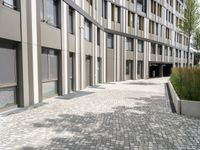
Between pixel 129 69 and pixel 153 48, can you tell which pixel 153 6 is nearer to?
pixel 153 48

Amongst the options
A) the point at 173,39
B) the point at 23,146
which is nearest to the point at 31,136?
the point at 23,146

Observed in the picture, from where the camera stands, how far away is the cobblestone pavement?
4824 mm

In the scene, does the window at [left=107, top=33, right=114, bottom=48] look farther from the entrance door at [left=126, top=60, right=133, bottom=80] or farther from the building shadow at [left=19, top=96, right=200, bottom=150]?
the building shadow at [left=19, top=96, right=200, bottom=150]

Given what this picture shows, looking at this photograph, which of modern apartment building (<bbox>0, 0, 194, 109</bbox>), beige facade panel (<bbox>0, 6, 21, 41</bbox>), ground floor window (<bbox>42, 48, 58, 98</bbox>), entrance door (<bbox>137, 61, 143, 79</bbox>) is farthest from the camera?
entrance door (<bbox>137, 61, 143, 79</bbox>)

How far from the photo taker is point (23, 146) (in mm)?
4699

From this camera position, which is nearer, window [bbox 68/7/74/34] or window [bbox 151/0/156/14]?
window [bbox 68/7/74/34]

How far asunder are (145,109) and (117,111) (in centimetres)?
127

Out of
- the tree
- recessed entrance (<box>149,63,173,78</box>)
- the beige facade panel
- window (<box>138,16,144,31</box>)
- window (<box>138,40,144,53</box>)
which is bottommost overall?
recessed entrance (<box>149,63,173,78</box>)

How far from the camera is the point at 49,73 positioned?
36.4 ft

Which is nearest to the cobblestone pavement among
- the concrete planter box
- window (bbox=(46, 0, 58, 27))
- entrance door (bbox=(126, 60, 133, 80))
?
the concrete planter box

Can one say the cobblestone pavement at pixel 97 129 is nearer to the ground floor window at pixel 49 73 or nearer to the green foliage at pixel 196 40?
the ground floor window at pixel 49 73

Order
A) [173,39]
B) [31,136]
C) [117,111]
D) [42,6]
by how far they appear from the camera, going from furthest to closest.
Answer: [173,39] < [42,6] < [117,111] < [31,136]

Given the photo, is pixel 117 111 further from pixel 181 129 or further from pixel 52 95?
pixel 52 95

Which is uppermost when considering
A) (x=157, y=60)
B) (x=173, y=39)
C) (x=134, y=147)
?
(x=173, y=39)
